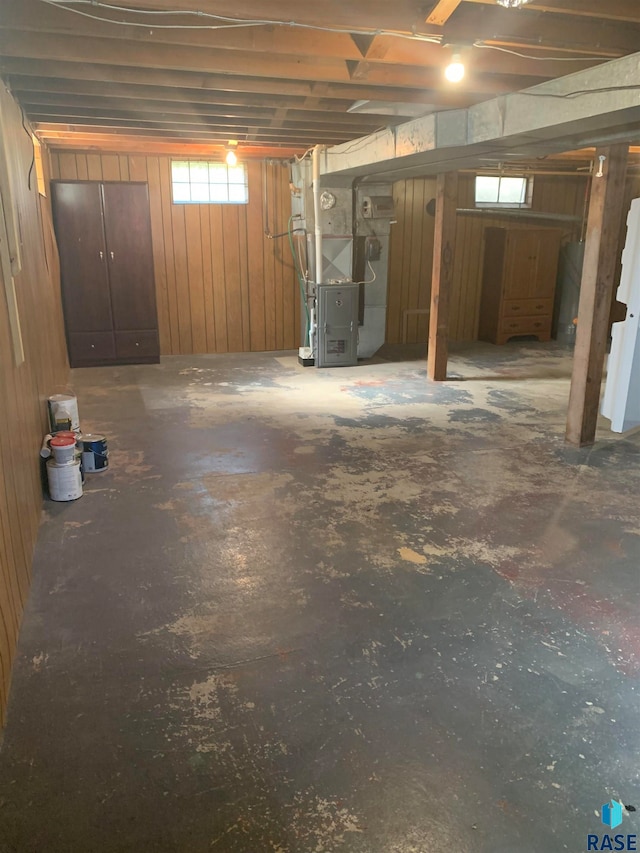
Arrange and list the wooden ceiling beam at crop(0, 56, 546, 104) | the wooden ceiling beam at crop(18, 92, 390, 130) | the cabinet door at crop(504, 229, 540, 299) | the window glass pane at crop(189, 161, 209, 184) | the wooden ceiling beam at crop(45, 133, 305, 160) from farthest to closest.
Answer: the cabinet door at crop(504, 229, 540, 299), the window glass pane at crop(189, 161, 209, 184), the wooden ceiling beam at crop(45, 133, 305, 160), the wooden ceiling beam at crop(18, 92, 390, 130), the wooden ceiling beam at crop(0, 56, 546, 104)

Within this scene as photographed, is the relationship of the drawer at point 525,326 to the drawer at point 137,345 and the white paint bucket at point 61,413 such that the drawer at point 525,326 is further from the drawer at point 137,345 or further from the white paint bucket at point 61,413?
the white paint bucket at point 61,413

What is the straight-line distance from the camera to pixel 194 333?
7.60 m


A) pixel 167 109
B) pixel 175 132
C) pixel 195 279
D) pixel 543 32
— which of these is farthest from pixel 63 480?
pixel 195 279

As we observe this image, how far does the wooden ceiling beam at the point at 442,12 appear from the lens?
2484mm

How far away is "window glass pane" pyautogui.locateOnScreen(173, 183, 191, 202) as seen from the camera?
23.6 ft

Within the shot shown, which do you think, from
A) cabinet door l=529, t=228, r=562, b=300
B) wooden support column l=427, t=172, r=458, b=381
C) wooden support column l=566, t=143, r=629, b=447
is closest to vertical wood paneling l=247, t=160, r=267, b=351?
wooden support column l=427, t=172, r=458, b=381

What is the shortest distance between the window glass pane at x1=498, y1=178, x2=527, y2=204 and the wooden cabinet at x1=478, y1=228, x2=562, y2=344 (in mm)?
567

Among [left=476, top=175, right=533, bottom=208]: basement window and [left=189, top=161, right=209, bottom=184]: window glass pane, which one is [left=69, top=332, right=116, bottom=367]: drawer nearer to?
[left=189, top=161, right=209, bottom=184]: window glass pane

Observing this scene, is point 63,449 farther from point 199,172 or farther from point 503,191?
point 503,191

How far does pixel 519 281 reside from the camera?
323 inches

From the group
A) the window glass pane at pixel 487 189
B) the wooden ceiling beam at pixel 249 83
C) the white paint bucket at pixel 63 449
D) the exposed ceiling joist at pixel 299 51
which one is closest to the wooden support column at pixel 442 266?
the exposed ceiling joist at pixel 299 51

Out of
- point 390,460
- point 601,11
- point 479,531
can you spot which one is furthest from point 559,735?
point 601,11

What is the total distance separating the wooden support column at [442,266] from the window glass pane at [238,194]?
102 inches

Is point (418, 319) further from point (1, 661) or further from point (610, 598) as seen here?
point (1, 661)
